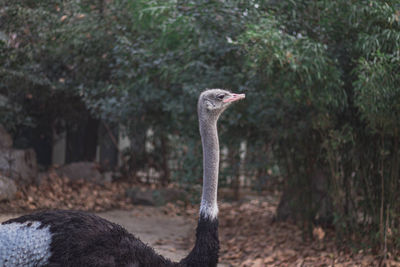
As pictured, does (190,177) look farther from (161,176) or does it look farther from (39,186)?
(161,176)

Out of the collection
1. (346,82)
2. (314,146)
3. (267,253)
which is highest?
(346,82)

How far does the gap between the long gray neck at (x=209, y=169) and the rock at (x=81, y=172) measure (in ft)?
23.9

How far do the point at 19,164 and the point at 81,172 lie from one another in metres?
1.91

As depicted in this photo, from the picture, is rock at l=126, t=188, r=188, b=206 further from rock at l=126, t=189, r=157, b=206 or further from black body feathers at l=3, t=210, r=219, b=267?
black body feathers at l=3, t=210, r=219, b=267

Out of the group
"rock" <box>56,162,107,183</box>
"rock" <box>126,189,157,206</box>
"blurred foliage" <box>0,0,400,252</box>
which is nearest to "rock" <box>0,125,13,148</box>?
"blurred foliage" <box>0,0,400,252</box>

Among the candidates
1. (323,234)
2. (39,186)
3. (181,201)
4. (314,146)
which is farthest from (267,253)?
(39,186)

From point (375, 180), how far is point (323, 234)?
0.91 metres

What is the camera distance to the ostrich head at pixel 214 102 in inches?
124

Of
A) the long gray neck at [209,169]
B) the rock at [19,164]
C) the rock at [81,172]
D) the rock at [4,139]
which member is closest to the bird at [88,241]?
the long gray neck at [209,169]

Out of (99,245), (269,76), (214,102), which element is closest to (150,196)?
(269,76)

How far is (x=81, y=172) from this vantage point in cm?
1017

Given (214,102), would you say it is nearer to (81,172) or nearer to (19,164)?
(19,164)

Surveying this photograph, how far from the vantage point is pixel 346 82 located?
16.6ft

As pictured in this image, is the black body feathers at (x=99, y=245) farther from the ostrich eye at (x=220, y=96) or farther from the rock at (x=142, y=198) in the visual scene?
the rock at (x=142, y=198)
